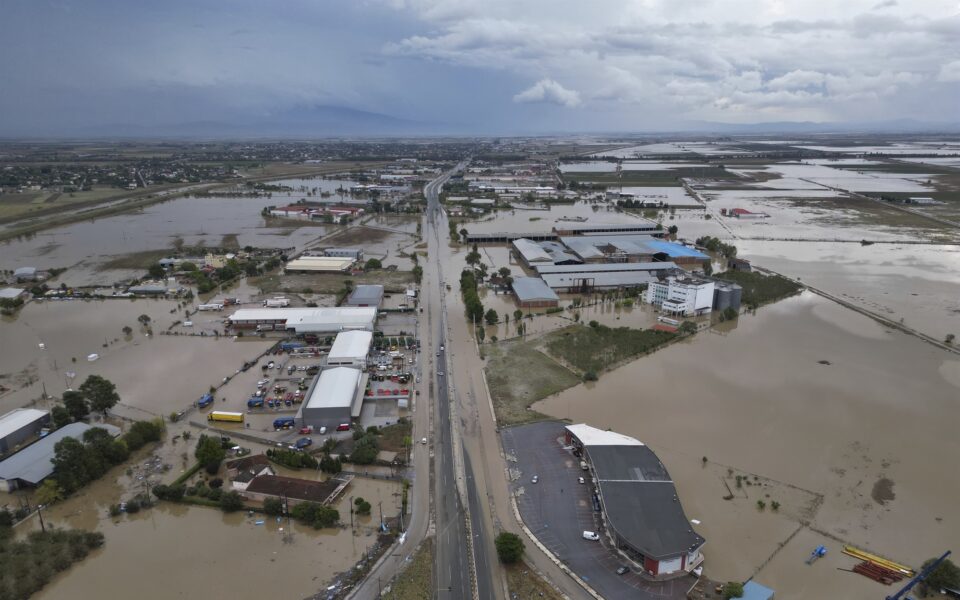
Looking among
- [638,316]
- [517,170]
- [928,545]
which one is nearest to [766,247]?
[638,316]

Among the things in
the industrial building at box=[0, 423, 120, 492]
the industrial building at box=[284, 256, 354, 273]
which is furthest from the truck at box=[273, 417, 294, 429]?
the industrial building at box=[284, 256, 354, 273]

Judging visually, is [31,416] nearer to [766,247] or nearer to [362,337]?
[362,337]

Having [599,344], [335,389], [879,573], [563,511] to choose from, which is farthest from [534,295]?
[879,573]

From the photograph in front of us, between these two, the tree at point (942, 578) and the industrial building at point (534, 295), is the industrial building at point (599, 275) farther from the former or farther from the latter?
the tree at point (942, 578)

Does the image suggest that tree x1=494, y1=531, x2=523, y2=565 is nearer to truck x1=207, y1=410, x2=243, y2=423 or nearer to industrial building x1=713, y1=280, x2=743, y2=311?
truck x1=207, y1=410, x2=243, y2=423

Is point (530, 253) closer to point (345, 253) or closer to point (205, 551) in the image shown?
point (345, 253)

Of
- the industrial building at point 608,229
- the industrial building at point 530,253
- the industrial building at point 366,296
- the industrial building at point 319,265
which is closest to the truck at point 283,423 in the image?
the industrial building at point 366,296
